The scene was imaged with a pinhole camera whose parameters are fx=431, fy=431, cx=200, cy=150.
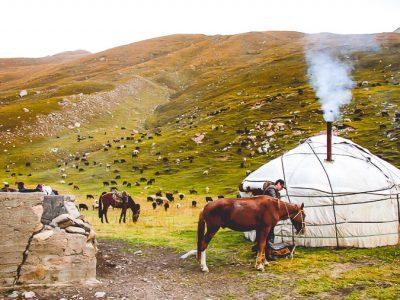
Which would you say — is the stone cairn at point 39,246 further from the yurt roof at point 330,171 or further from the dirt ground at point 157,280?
the yurt roof at point 330,171

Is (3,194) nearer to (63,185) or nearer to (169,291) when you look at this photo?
(169,291)

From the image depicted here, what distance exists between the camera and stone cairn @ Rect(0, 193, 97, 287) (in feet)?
33.8

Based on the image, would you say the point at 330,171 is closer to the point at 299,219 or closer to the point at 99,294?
the point at 299,219

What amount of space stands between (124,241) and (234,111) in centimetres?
5465

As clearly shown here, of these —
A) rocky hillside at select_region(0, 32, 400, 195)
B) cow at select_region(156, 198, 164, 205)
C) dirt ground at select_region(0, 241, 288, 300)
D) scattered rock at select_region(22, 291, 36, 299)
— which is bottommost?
dirt ground at select_region(0, 241, 288, 300)

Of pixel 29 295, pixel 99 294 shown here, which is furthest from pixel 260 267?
pixel 29 295

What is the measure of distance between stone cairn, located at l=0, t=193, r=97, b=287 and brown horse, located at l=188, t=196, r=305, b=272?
10.1 feet

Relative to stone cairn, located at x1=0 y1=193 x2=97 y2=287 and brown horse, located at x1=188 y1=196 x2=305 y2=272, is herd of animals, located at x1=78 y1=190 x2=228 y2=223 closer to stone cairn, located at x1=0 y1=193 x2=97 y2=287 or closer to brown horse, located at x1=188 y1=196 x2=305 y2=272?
brown horse, located at x1=188 y1=196 x2=305 y2=272

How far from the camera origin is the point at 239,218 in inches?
482

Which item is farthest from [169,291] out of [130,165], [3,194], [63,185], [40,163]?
[40,163]

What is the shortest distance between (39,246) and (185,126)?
57636mm

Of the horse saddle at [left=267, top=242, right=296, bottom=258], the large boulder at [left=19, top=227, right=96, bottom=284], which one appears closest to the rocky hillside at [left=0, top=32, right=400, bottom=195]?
Result: the horse saddle at [left=267, top=242, right=296, bottom=258]

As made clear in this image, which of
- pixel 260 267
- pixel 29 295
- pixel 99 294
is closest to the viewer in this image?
pixel 29 295

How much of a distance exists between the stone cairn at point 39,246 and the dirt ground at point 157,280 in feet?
1.31
